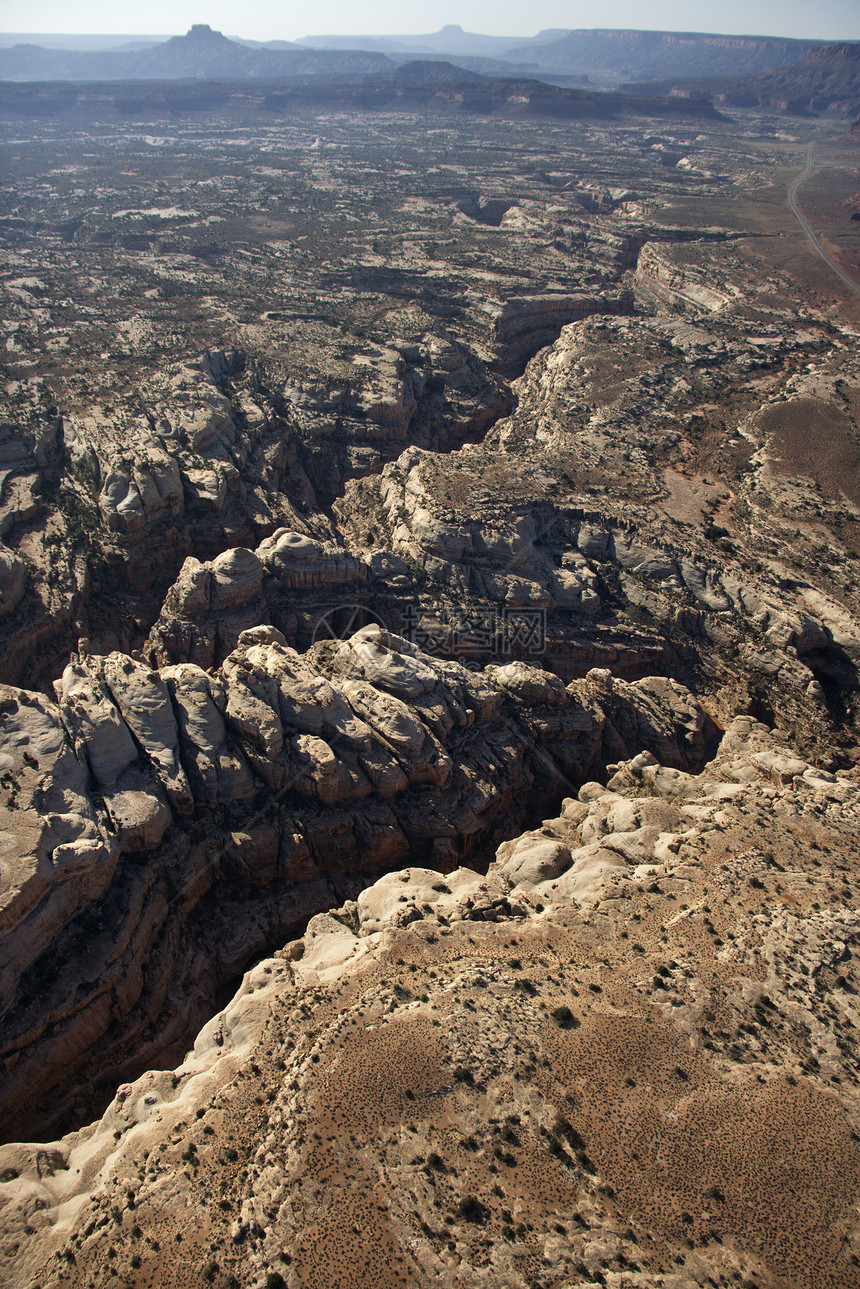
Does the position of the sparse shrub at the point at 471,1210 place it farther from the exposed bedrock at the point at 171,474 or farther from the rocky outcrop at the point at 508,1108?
the exposed bedrock at the point at 171,474

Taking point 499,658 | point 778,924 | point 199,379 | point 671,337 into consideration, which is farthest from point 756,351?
point 778,924

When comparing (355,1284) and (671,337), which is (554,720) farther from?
(671,337)

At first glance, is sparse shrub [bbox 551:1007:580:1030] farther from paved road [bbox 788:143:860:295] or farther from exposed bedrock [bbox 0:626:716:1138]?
paved road [bbox 788:143:860:295]

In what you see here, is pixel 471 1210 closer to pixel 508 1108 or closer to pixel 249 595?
pixel 508 1108

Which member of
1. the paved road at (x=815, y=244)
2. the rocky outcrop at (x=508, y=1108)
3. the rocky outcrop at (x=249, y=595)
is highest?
the paved road at (x=815, y=244)

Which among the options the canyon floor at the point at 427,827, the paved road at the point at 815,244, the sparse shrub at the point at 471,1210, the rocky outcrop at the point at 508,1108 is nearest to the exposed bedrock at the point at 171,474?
the canyon floor at the point at 427,827

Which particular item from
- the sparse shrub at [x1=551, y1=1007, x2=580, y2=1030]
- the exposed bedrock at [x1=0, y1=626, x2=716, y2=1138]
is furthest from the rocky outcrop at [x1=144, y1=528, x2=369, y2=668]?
the sparse shrub at [x1=551, y1=1007, x2=580, y2=1030]
